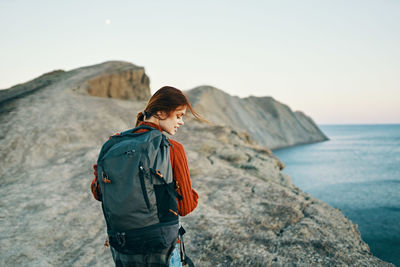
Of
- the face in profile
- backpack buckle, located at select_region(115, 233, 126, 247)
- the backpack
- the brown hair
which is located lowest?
backpack buckle, located at select_region(115, 233, 126, 247)

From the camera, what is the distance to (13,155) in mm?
6320

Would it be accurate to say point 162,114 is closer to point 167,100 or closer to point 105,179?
point 167,100

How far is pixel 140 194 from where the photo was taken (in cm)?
144

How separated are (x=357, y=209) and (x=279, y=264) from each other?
11036mm

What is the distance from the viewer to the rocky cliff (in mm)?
3250

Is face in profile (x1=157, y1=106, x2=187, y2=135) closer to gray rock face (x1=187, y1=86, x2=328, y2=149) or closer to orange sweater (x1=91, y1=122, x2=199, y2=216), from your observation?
orange sweater (x1=91, y1=122, x2=199, y2=216)

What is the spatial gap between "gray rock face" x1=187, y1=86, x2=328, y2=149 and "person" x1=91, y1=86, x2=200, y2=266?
31.9 meters

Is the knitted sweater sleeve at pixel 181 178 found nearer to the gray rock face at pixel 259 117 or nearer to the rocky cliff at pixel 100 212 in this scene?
the rocky cliff at pixel 100 212

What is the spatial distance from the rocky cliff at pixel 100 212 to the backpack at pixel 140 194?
6.28 feet

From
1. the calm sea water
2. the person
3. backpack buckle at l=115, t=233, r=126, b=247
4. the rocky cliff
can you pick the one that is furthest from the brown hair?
the calm sea water

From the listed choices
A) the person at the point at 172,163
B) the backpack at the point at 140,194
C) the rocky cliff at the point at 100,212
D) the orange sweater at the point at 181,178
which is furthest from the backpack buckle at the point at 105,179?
the rocky cliff at the point at 100,212

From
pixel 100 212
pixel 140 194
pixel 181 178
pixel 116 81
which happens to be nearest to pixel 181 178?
pixel 181 178

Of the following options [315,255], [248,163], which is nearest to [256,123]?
[248,163]

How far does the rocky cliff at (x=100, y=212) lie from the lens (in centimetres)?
325
